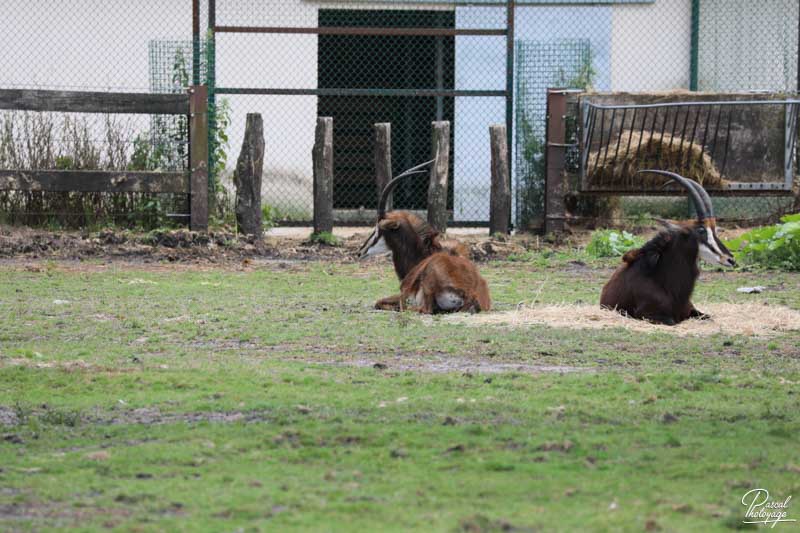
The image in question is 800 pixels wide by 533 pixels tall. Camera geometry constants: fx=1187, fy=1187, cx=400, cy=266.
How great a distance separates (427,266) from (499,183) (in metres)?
5.99

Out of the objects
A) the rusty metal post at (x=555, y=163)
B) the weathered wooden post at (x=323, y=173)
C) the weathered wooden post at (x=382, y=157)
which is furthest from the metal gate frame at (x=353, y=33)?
the weathered wooden post at (x=323, y=173)

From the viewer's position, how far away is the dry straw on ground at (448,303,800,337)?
885cm

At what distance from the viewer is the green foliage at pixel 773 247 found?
1335 cm

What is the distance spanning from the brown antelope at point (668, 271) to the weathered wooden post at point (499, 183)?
20.2 feet

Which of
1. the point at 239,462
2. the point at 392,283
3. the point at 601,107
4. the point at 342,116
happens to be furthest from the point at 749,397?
the point at 342,116

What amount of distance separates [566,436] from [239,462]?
147 centimetres

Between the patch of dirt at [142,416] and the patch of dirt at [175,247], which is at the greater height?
the patch of dirt at [175,247]

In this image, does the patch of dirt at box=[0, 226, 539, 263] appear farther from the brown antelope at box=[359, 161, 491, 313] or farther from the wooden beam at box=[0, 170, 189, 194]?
the brown antelope at box=[359, 161, 491, 313]

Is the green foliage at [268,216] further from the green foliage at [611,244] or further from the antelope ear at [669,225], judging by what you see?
the antelope ear at [669,225]

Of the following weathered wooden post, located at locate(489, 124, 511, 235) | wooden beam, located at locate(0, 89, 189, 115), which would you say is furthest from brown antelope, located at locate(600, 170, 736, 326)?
wooden beam, located at locate(0, 89, 189, 115)

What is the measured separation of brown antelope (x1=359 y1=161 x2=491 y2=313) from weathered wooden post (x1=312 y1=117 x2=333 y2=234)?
172 inches

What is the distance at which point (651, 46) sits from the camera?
61.4 ft

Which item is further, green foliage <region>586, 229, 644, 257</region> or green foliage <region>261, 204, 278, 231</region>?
green foliage <region>261, 204, 278, 231</region>

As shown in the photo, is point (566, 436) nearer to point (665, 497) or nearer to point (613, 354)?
point (665, 497)
